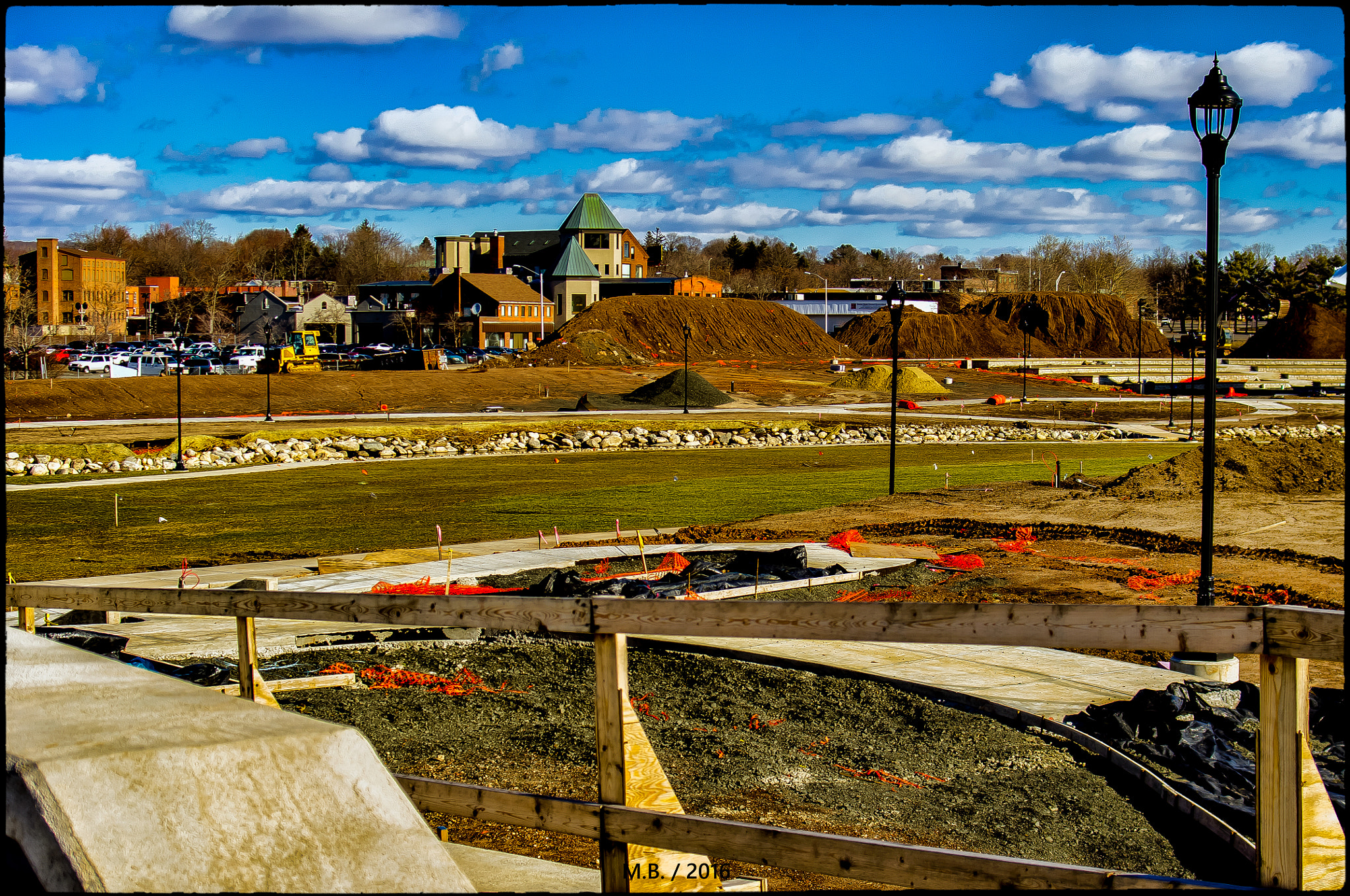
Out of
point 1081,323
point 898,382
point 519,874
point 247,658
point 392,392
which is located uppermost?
point 1081,323

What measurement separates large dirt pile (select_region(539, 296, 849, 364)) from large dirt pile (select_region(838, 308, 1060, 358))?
7.84m

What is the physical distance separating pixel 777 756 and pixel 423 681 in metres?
3.51

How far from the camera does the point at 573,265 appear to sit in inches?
4459

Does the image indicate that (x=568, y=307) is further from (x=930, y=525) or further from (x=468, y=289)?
(x=930, y=525)

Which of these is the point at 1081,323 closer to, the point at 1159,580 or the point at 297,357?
the point at 297,357

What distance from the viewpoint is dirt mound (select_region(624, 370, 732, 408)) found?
55.1m

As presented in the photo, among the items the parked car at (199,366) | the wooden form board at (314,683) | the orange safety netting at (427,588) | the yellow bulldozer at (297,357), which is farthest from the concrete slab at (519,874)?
the parked car at (199,366)

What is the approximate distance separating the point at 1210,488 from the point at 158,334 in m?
130

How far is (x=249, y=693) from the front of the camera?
566 cm

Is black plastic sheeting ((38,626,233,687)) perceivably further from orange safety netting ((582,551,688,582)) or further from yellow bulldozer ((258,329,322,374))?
yellow bulldozer ((258,329,322,374))

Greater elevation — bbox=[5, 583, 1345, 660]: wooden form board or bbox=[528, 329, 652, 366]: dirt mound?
bbox=[528, 329, 652, 366]: dirt mound

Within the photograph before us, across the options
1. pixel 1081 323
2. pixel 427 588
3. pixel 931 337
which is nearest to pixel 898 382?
pixel 931 337

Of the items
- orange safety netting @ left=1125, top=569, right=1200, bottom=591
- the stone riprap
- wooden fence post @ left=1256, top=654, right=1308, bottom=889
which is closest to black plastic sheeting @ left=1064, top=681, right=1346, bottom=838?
wooden fence post @ left=1256, top=654, right=1308, bottom=889

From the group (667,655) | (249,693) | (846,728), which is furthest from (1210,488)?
(249,693)
